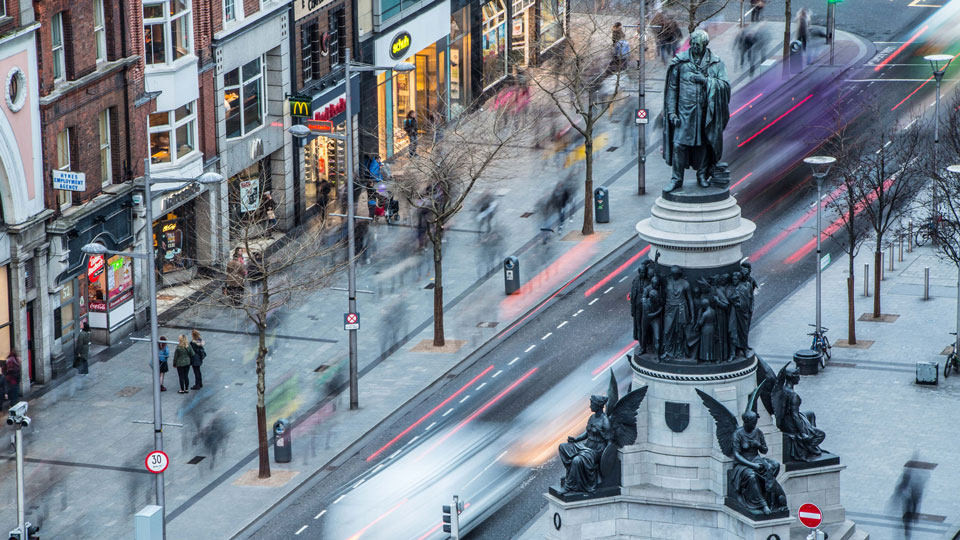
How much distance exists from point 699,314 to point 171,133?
110 feet

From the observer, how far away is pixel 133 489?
201 feet

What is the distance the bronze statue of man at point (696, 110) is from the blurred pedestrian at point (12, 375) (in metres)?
27.5

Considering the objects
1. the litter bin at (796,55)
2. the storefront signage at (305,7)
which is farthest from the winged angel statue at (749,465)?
the litter bin at (796,55)

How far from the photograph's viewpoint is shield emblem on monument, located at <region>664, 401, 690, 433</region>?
161 ft

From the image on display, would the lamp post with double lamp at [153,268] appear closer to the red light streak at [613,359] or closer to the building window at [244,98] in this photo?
the red light streak at [613,359]

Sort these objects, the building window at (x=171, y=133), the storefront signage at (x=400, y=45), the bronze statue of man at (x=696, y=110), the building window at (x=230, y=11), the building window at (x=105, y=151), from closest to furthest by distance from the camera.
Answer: the bronze statue of man at (x=696, y=110) → the building window at (x=105, y=151) → the building window at (x=171, y=133) → the building window at (x=230, y=11) → the storefront signage at (x=400, y=45)

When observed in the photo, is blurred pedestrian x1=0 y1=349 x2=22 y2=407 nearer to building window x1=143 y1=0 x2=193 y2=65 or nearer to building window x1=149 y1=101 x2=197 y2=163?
building window x1=149 y1=101 x2=197 y2=163

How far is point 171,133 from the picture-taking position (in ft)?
252

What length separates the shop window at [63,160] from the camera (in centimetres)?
7031

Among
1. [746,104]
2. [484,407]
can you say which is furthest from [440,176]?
[746,104]

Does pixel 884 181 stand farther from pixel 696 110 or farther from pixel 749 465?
pixel 749 465

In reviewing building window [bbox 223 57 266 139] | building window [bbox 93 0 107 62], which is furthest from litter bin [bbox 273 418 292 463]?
building window [bbox 223 57 266 139]

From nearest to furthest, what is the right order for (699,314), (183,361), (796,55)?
(699,314) < (183,361) < (796,55)

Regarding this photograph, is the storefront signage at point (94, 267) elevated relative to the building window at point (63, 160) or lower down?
lower down
